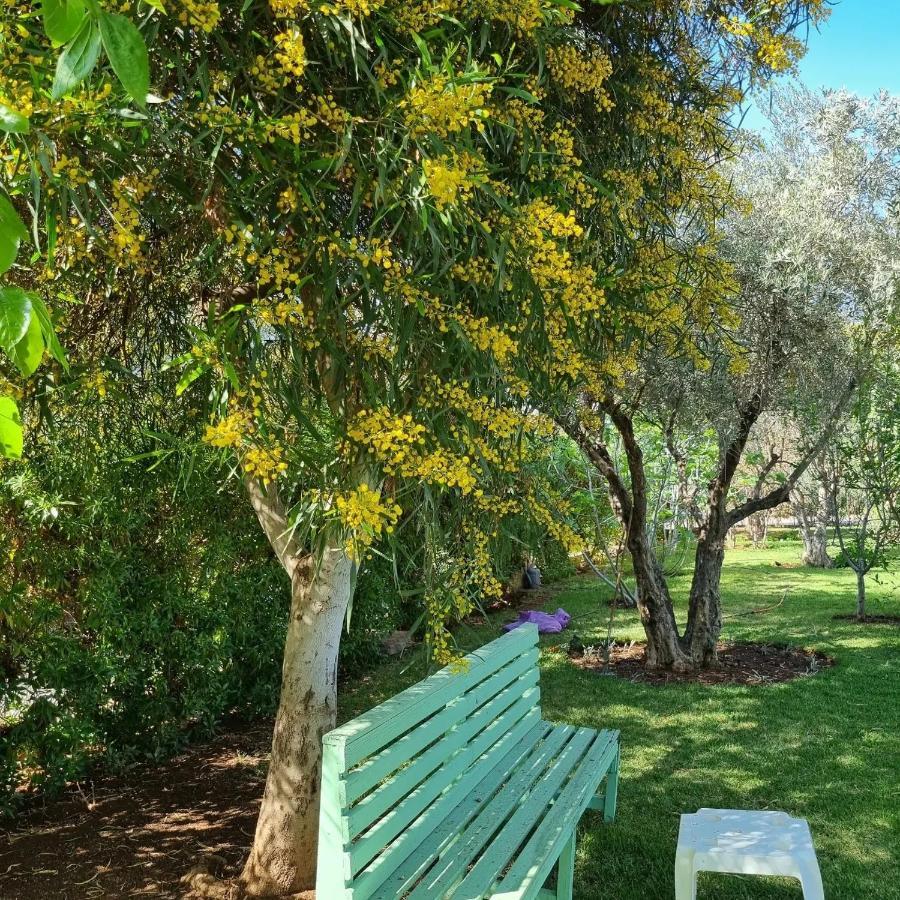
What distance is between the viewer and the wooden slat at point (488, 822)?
2.62 meters

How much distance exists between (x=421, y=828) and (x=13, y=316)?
8.09ft

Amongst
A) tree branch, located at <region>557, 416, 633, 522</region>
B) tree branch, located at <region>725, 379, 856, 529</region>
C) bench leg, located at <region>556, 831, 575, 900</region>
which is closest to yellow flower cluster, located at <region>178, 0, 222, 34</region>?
bench leg, located at <region>556, 831, 575, 900</region>

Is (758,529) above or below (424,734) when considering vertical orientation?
above

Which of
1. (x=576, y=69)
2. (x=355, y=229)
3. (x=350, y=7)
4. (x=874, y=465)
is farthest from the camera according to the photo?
(x=874, y=465)

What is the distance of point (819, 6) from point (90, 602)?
432cm

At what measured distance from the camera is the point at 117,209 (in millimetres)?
2275

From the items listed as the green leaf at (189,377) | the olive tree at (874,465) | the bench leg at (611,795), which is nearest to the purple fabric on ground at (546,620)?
the olive tree at (874,465)

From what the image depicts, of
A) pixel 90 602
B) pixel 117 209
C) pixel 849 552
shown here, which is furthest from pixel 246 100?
pixel 849 552

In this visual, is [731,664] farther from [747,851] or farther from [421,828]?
[421,828]

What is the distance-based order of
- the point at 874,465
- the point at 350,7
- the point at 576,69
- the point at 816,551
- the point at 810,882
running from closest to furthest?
1. the point at 350,7
2. the point at 576,69
3. the point at 810,882
4. the point at 874,465
5. the point at 816,551

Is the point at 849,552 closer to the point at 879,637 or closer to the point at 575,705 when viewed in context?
the point at 879,637

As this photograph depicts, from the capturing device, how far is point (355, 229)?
2525 millimetres

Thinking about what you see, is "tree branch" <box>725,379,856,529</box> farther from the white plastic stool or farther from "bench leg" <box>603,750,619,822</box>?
the white plastic stool

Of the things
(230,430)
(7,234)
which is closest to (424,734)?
(230,430)
